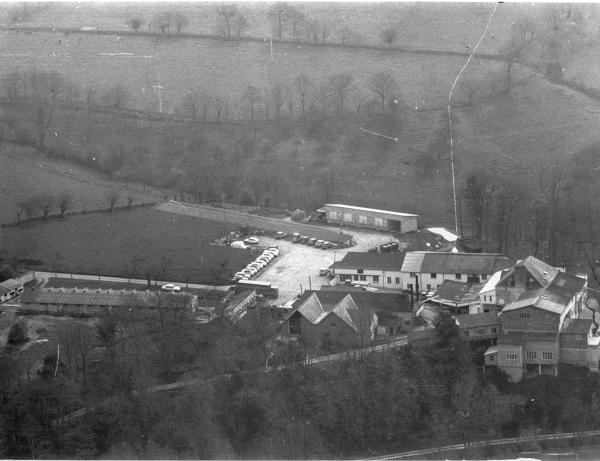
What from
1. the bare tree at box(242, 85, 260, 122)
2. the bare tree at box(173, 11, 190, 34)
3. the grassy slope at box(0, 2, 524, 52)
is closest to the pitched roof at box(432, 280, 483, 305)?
the bare tree at box(242, 85, 260, 122)

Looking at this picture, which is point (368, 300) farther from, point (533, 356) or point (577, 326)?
point (577, 326)

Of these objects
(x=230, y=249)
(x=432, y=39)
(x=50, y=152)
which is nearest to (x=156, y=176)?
(x=50, y=152)

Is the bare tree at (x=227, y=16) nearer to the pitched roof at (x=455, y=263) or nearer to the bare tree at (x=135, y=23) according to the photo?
the bare tree at (x=135, y=23)

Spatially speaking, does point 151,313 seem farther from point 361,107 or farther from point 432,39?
point 432,39

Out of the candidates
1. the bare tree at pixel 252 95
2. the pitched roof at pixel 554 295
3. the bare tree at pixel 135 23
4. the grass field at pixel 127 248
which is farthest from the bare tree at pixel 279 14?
the pitched roof at pixel 554 295

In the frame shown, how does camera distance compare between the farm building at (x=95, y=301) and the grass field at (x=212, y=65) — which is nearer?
the farm building at (x=95, y=301)
